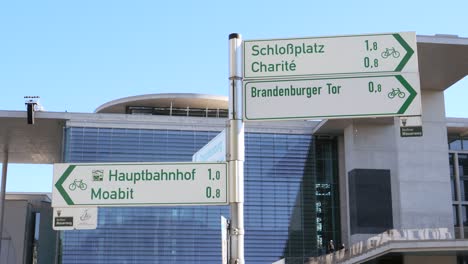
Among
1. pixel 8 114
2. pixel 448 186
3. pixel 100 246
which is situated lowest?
pixel 100 246

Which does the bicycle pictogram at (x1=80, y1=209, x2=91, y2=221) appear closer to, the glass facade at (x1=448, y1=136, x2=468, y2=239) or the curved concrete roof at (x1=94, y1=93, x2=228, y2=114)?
the curved concrete roof at (x1=94, y1=93, x2=228, y2=114)

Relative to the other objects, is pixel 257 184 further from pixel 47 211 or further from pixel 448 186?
pixel 47 211

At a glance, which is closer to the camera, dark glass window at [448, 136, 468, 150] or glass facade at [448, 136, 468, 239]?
glass facade at [448, 136, 468, 239]

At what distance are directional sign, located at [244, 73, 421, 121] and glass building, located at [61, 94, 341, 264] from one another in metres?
34.7

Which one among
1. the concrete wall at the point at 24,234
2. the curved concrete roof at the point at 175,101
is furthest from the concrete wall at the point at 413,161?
the concrete wall at the point at 24,234

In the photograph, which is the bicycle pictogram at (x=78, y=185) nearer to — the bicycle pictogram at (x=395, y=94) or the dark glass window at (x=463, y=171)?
the bicycle pictogram at (x=395, y=94)

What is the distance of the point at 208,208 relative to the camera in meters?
43.6

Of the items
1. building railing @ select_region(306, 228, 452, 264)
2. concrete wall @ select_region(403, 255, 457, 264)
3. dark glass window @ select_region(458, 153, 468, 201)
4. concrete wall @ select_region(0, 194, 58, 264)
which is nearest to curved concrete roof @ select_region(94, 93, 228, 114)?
concrete wall @ select_region(0, 194, 58, 264)

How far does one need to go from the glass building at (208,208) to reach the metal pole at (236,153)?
3476 cm

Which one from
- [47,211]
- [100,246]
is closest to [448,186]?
[100,246]

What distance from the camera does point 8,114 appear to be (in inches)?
1726

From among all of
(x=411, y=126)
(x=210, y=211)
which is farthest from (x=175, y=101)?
(x=411, y=126)

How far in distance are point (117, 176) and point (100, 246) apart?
3637 centimetres

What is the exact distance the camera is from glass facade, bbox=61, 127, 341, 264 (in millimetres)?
42219
